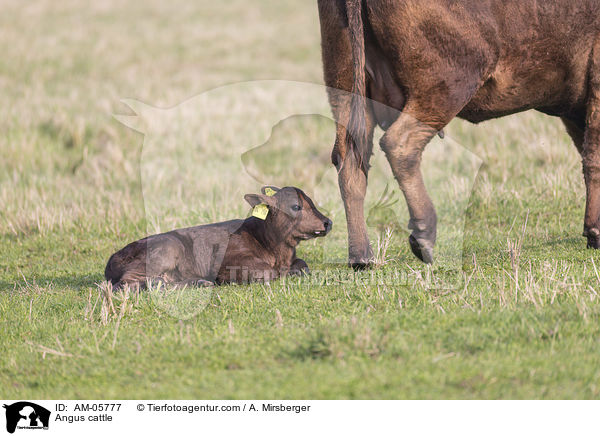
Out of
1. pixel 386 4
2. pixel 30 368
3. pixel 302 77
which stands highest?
pixel 302 77

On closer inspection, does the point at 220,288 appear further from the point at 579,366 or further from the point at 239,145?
the point at 239,145

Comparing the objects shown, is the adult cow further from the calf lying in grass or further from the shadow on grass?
the shadow on grass

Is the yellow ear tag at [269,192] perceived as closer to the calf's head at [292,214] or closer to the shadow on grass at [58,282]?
the calf's head at [292,214]

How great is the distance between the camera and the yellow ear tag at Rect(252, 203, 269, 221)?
6789 mm

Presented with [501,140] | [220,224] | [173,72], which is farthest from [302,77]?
[220,224]

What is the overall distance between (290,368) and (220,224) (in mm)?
2785

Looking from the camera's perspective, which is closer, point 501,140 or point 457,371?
point 457,371

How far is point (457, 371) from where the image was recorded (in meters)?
4.51

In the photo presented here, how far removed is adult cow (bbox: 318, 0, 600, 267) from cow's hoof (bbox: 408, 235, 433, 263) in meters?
0.01

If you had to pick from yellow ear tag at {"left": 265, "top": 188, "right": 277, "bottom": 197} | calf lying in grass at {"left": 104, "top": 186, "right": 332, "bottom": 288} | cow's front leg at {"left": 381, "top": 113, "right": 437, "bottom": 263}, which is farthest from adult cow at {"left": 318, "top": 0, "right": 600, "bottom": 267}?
yellow ear tag at {"left": 265, "top": 188, "right": 277, "bottom": 197}

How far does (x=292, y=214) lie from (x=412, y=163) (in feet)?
3.47

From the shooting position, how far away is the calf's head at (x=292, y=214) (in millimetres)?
6914
